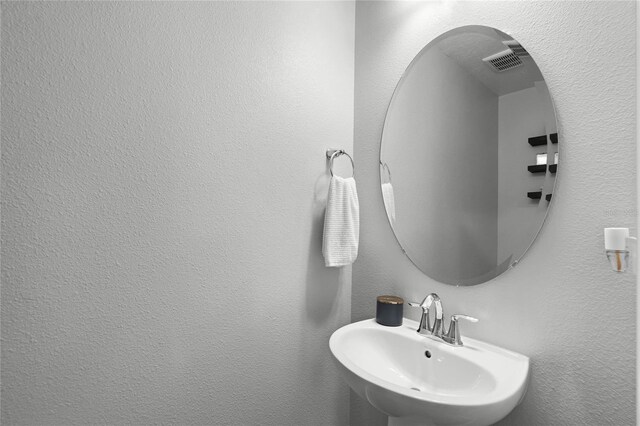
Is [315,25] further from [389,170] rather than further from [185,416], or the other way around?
[185,416]

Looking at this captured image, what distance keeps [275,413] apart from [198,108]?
1137 mm

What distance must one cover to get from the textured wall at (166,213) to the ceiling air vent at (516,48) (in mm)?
686

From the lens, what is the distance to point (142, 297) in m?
0.90

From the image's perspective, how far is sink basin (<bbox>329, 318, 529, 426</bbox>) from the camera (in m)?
0.76

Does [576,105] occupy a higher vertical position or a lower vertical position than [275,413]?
higher

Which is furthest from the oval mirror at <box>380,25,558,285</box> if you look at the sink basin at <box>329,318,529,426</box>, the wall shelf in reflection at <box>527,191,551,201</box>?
the sink basin at <box>329,318,529,426</box>

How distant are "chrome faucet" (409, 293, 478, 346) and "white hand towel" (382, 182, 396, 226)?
36 centimetres

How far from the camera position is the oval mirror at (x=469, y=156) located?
3.26 feet

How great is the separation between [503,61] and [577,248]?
25.4 inches

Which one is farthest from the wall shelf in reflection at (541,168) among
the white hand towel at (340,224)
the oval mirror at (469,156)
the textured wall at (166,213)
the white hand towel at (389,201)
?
the textured wall at (166,213)

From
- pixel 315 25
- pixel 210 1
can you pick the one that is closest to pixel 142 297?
pixel 210 1

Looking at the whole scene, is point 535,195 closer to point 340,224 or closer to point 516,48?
point 516,48

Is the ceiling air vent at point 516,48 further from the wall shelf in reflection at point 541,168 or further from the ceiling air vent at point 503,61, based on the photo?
the wall shelf in reflection at point 541,168

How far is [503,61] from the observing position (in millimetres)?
1056
